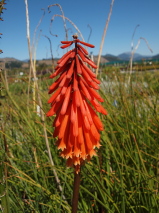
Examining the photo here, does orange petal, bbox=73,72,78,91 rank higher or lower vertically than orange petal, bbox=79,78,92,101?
higher

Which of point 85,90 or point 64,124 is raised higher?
point 85,90

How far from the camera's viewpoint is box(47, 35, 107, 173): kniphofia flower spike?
1.40 meters

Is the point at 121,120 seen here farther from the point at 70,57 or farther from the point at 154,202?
the point at 70,57

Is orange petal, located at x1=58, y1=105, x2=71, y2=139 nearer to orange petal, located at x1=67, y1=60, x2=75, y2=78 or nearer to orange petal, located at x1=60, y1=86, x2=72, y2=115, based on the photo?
orange petal, located at x1=60, y1=86, x2=72, y2=115

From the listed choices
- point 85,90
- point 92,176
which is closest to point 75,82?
point 85,90

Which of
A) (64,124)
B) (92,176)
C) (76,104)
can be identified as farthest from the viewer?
(92,176)

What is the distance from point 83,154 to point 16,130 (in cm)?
213

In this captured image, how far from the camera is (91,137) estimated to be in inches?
59.7

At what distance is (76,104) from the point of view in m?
1.35

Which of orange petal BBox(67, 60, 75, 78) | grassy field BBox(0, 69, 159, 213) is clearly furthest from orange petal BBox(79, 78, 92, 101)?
grassy field BBox(0, 69, 159, 213)

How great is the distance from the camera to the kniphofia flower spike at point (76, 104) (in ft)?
4.58

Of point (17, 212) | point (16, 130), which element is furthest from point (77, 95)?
point (16, 130)

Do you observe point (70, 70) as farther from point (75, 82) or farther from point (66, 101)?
point (66, 101)

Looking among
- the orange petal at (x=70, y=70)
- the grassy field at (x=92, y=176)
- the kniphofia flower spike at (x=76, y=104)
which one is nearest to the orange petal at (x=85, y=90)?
the kniphofia flower spike at (x=76, y=104)
